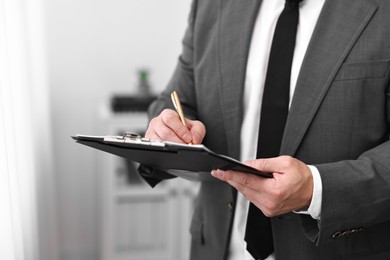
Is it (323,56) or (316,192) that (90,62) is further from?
(316,192)

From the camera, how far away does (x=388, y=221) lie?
136 cm

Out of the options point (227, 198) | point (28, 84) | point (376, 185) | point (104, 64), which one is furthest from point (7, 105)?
point (104, 64)

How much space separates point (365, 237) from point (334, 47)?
0.45 metres

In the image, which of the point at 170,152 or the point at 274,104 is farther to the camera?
the point at 274,104

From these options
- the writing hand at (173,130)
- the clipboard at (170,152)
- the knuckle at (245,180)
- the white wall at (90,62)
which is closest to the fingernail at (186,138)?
the writing hand at (173,130)

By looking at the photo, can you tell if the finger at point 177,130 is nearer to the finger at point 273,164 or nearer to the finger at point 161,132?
the finger at point 161,132

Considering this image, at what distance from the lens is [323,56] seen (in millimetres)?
1315

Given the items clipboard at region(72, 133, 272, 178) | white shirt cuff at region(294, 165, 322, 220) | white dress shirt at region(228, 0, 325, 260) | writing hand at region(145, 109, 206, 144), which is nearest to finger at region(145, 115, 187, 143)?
writing hand at region(145, 109, 206, 144)

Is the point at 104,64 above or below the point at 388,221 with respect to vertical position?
above

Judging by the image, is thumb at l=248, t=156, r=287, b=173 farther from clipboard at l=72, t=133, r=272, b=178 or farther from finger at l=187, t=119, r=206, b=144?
finger at l=187, t=119, r=206, b=144

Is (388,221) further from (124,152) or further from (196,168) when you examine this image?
(124,152)

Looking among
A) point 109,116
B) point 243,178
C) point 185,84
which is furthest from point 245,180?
point 109,116

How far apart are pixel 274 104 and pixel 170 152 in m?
0.40

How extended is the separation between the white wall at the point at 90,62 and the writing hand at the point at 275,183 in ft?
6.40
